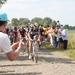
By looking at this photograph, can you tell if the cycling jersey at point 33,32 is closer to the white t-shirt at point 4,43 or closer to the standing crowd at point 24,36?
the standing crowd at point 24,36

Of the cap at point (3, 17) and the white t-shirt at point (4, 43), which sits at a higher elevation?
the cap at point (3, 17)

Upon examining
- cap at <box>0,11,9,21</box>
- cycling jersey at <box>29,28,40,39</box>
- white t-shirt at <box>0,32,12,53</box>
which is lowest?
cycling jersey at <box>29,28,40,39</box>

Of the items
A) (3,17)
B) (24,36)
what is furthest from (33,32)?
(3,17)

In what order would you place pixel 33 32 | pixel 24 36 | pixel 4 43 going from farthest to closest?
pixel 24 36, pixel 33 32, pixel 4 43

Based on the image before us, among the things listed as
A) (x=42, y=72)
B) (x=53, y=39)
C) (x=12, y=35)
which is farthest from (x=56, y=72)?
(x=12, y=35)

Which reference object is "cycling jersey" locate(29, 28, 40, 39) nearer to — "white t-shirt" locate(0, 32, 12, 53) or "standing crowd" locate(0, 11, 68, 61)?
"standing crowd" locate(0, 11, 68, 61)

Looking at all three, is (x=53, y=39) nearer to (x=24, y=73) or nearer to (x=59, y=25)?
(x=59, y=25)

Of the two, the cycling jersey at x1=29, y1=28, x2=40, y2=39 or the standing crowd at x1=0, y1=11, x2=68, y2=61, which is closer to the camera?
the standing crowd at x1=0, y1=11, x2=68, y2=61

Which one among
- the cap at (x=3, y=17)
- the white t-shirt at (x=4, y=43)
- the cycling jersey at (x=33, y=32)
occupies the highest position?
the cap at (x=3, y=17)

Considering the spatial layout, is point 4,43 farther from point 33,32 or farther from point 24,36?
point 24,36

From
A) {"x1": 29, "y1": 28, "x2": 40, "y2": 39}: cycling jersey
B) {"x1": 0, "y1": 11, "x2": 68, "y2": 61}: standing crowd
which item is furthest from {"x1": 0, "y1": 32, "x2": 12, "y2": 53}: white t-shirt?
{"x1": 29, "y1": 28, "x2": 40, "y2": 39}: cycling jersey

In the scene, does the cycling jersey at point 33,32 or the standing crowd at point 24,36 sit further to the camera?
the cycling jersey at point 33,32

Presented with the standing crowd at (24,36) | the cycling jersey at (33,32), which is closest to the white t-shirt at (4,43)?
the standing crowd at (24,36)

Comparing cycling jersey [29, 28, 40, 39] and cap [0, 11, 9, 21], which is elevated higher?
cap [0, 11, 9, 21]
